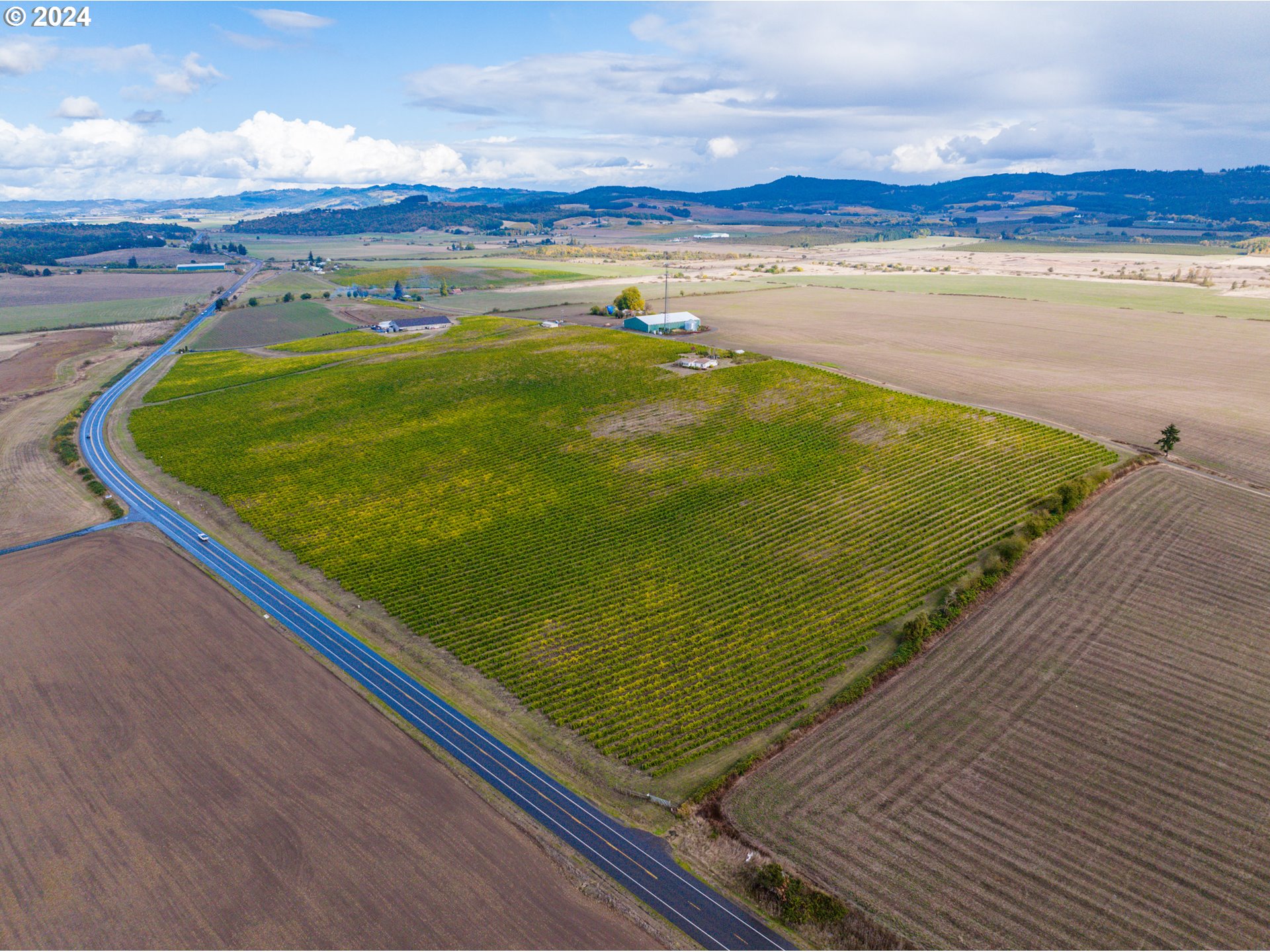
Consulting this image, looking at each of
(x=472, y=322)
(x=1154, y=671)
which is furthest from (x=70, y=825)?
(x=472, y=322)

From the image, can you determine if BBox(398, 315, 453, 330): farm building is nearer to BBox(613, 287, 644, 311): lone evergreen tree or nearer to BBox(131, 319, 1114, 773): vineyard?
BBox(613, 287, 644, 311): lone evergreen tree

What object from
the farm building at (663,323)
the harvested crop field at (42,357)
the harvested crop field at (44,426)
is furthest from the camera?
the farm building at (663,323)

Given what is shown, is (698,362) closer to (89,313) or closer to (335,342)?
(335,342)

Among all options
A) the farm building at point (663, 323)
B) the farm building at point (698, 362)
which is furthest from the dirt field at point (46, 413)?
the farm building at point (663, 323)

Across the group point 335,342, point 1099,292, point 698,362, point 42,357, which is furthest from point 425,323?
point 1099,292

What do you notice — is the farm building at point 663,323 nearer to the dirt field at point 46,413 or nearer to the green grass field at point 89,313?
the dirt field at point 46,413

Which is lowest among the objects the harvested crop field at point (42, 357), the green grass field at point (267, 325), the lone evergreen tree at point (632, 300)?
the harvested crop field at point (42, 357)

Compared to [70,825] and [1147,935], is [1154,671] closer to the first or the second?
[1147,935]
